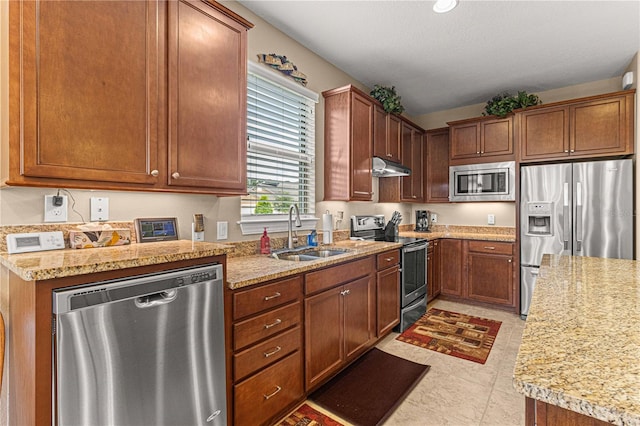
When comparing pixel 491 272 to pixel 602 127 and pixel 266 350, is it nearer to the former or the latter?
pixel 602 127

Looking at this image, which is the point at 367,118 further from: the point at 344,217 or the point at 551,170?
the point at 551,170

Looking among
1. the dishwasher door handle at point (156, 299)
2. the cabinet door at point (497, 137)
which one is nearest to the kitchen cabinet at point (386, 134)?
the cabinet door at point (497, 137)

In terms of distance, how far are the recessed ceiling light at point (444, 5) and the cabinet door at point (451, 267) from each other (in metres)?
2.75

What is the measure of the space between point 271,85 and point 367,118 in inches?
44.1

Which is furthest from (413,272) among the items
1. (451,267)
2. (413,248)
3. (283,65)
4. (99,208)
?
(99,208)

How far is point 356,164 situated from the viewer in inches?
126

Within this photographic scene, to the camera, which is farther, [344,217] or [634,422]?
[344,217]

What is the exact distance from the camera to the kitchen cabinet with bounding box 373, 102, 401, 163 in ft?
11.5

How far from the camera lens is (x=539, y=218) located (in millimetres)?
3625

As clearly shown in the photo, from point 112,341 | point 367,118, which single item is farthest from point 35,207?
point 367,118

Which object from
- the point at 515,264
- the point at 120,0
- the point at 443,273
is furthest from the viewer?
the point at 443,273

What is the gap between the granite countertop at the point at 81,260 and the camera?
103 cm

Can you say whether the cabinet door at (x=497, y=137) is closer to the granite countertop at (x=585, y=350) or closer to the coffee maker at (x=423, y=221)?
the coffee maker at (x=423, y=221)

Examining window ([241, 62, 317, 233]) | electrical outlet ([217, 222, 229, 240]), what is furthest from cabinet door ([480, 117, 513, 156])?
electrical outlet ([217, 222, 229, 240])
